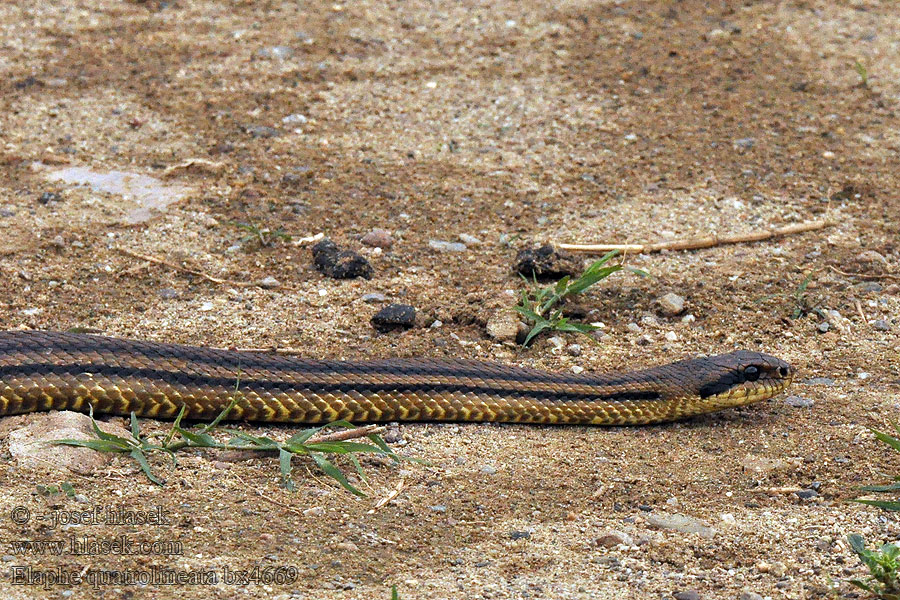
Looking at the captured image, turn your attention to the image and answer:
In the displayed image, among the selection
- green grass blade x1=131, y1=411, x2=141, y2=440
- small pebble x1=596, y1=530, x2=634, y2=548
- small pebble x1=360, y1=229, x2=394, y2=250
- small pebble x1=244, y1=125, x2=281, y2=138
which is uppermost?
small pebble x1=244, y1=125, x2=281, y2=138

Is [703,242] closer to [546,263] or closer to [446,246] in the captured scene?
[546,263]

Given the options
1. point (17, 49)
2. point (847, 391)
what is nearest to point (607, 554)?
point (847, 391)

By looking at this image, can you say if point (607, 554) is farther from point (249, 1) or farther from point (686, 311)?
point (249, 1)

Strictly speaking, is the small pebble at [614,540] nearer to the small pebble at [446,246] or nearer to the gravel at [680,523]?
the gravel at [680,523]

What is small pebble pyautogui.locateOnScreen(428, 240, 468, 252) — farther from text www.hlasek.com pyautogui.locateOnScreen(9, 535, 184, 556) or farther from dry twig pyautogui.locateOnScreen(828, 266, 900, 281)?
text www.hlasek.com pyautogui.locateOnScreen(9, 535, 184, 556)

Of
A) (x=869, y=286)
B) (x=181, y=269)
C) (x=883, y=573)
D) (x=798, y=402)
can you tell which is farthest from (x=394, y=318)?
(x=883, y=573)

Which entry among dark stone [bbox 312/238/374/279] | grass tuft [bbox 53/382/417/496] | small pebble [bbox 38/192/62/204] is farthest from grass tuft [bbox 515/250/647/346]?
small pebble [bbox 38/192/62/204]
